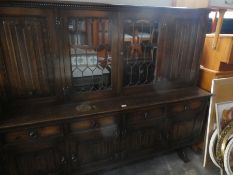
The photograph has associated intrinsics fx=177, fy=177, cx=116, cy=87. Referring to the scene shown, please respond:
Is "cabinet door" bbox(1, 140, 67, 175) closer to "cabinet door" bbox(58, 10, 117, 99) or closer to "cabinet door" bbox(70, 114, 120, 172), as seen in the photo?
"cabinet door" bbox(70, 114, 120, 172)

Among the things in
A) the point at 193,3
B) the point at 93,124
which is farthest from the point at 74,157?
the point at 193,3

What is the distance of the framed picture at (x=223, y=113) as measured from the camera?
6.14ft

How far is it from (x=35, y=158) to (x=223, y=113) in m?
1.89

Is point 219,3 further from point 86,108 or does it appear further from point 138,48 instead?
point 86,108

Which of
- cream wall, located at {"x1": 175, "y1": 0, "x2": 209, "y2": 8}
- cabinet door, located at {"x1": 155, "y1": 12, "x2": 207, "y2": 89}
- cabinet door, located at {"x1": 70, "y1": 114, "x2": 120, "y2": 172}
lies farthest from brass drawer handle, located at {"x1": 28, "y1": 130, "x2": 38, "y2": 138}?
cream wall, located at {"x1": 175, "y1": 0, "x2": 209, "y2": 8}

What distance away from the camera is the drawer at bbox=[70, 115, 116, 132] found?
1459 mm

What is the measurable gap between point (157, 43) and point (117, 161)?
1214 mm

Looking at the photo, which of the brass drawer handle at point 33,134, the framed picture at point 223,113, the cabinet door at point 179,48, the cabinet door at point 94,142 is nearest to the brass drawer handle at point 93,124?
the cabinet door at point 94,142

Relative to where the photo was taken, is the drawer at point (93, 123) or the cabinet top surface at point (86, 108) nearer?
the cabinet top surface at point (86, 108)

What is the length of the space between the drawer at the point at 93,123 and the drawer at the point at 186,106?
0.64 metres

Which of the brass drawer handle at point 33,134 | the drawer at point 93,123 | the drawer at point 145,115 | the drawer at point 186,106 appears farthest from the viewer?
the drawer at point 186,106

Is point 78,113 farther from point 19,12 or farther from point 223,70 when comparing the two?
point 223,70

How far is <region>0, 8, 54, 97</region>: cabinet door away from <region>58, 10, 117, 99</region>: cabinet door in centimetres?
12

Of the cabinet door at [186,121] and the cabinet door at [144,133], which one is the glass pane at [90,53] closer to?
the cabinet door at [144,133]
